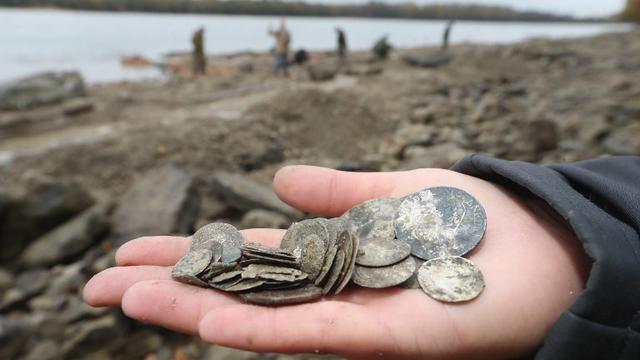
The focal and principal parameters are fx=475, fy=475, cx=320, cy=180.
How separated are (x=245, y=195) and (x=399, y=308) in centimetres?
380

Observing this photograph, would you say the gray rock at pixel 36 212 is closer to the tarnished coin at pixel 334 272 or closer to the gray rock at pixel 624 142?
the tarnished coin at pixel 334 272

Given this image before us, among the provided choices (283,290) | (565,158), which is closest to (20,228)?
(283,290)

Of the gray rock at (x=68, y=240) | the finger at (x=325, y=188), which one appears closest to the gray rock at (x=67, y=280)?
the gray rock at (x=68, y=240)

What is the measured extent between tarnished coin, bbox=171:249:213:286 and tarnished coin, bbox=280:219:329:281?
0.41 m

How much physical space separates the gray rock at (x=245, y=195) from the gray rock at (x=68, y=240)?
52.6 inches

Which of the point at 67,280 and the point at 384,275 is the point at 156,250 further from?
the point at 67,280

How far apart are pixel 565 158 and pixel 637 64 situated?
1350 centimetres

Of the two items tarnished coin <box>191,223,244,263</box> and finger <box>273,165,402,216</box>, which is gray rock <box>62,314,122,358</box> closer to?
tarnished coin <box>191,223,244,263</box>

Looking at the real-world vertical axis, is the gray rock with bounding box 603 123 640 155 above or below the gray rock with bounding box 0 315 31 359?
above

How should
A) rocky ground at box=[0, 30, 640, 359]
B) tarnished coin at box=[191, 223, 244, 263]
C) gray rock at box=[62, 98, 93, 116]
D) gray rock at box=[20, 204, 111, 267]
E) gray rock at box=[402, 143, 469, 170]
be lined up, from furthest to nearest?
gray rock at box=[62, 98, 93, 116] < gray rock at box=[402, 143, 469, 170] < gray rock at box=[20, 204, 111, 267] < rocky ground at box=[0, 30, 640, 359] < tarnished coin at box=[191, 223, 244, 263]

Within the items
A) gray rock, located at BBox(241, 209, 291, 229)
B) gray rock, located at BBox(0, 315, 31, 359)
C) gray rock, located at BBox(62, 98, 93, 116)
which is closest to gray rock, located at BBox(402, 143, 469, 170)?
gray rock, located at BBox(241, 209, 291, 229)

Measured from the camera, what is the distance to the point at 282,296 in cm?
205

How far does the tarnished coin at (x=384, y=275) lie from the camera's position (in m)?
2.14

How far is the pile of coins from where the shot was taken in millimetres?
2125
